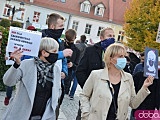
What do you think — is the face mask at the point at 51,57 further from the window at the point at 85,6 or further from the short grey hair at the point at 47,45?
the window at the point at 85,6

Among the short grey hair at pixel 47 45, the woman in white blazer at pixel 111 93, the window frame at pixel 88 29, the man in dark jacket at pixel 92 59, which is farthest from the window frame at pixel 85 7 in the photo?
the short grey hair at pixel 47 45

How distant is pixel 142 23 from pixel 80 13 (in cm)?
2347

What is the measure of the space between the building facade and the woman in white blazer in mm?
50420

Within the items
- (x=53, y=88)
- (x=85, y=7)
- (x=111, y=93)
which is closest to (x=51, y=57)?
(x=53, y=88)

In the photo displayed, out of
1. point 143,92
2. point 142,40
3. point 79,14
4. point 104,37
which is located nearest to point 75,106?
point 104,37

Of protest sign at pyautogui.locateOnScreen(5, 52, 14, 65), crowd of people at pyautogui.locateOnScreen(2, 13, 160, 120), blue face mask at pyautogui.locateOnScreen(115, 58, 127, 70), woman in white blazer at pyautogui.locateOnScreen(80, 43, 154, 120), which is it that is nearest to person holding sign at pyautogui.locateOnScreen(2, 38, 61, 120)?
crowd of people at pyautogui.locateOnScreen(2, 13, 160, 120)

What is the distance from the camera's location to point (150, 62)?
15.5 feet

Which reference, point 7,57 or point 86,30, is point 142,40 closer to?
point 86,30

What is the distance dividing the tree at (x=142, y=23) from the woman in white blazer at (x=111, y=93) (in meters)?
29.9

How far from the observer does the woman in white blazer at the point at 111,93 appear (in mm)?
4320

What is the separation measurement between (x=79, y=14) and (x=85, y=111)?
54.5 m

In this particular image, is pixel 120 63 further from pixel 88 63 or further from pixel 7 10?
pixel 7 10

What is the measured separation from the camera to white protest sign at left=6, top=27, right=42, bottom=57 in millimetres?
4082

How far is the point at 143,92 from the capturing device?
4547mm
